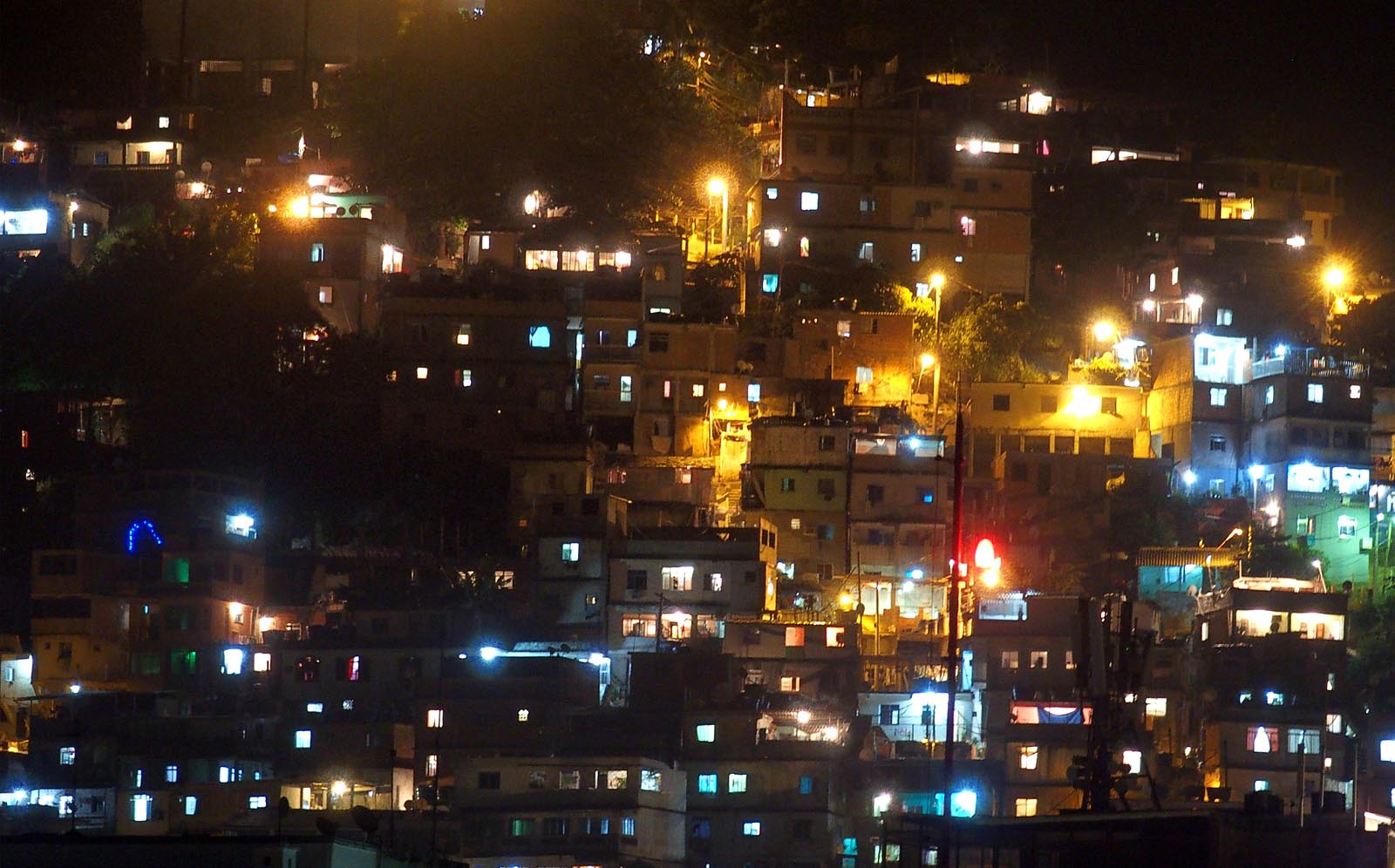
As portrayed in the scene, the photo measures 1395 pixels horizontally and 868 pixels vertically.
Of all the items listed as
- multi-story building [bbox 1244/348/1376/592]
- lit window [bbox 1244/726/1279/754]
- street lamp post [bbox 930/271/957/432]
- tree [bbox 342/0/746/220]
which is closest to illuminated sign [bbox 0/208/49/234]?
tree [bbox 342/0/746/220]

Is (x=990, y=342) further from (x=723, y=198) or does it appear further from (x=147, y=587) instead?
(x=147, y=587)

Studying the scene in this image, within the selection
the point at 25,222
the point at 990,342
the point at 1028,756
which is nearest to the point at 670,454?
the point at 990,342

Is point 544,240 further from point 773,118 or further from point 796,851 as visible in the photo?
point 796,851

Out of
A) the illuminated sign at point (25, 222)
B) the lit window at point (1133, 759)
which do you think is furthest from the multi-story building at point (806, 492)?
the illuminated sign at point (25, 222)

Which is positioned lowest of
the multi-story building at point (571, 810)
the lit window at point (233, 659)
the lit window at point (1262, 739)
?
the multi-story building at point (571, 810)

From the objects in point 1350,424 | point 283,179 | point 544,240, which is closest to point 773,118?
point 544,240

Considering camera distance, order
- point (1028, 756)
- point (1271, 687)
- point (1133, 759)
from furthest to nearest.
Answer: point (1271, 687), point (1133, 759), point (1028, 756)

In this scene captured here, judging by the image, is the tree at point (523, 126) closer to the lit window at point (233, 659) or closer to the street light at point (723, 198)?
the street light at point (723, 198)
